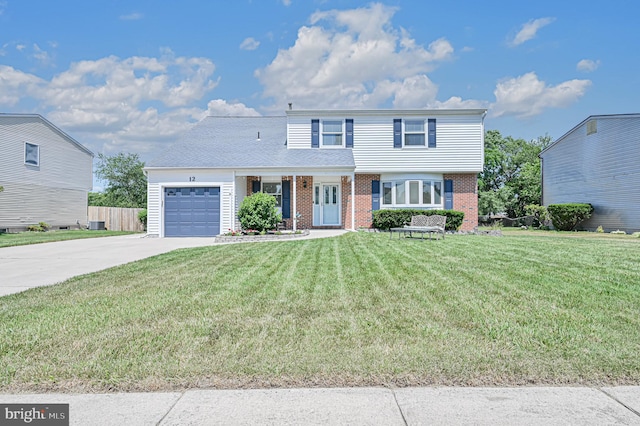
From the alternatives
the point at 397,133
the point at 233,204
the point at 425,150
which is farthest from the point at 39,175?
the point at 425,150

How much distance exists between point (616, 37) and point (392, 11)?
1065 cm

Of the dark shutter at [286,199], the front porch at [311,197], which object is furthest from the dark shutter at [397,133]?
the dark shutter at [286,199]

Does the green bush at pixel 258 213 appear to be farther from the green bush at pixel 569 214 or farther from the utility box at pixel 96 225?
the green bush at pixel 569 214

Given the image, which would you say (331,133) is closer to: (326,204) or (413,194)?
(326,204)

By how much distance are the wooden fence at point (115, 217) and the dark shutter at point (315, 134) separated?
564 inches

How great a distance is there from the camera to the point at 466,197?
1916cm

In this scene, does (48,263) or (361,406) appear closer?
(361,406)

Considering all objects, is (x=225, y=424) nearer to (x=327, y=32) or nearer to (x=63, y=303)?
(x=63, y=303)

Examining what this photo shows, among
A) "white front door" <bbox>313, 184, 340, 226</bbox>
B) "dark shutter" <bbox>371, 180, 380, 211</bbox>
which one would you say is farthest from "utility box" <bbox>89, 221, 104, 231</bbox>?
"dark shutter" <bbox>371, 180, 380, 211</bbox>

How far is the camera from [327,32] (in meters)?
16.4

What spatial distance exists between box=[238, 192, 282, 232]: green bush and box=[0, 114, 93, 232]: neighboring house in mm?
14710

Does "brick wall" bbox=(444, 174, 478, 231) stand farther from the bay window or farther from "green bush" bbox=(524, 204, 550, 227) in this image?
"green bush" bbox=(524, 204, 550, 227)

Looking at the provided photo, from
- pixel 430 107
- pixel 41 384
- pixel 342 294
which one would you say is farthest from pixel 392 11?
pixel 41 384

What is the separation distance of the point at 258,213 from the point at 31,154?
16179mm
